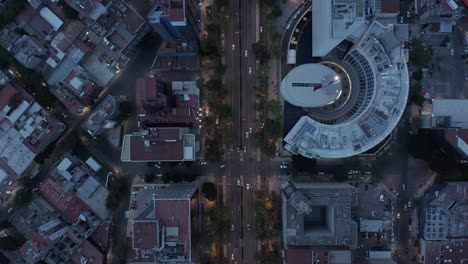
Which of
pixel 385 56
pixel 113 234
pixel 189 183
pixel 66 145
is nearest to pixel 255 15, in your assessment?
pixel 385 56

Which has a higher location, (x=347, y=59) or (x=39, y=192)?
(x=347, y=59)

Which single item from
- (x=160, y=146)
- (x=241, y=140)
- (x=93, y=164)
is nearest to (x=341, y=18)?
(x=241, y=140)

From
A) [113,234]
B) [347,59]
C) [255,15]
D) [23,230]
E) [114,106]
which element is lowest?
[113,234]

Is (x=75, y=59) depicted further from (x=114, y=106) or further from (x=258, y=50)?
(x=258, y=50)

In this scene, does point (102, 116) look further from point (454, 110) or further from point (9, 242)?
point (454, 110)

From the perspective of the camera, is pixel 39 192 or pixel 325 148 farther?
pixel 39 192

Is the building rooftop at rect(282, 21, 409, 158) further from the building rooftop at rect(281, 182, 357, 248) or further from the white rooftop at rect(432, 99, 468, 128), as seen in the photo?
the white rooftop at rect(432, 99, 468, 128)

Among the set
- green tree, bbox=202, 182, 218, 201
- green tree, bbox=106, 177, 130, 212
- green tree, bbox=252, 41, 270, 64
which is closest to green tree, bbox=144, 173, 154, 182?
green tree, bbox=106, 177, 130, 212
